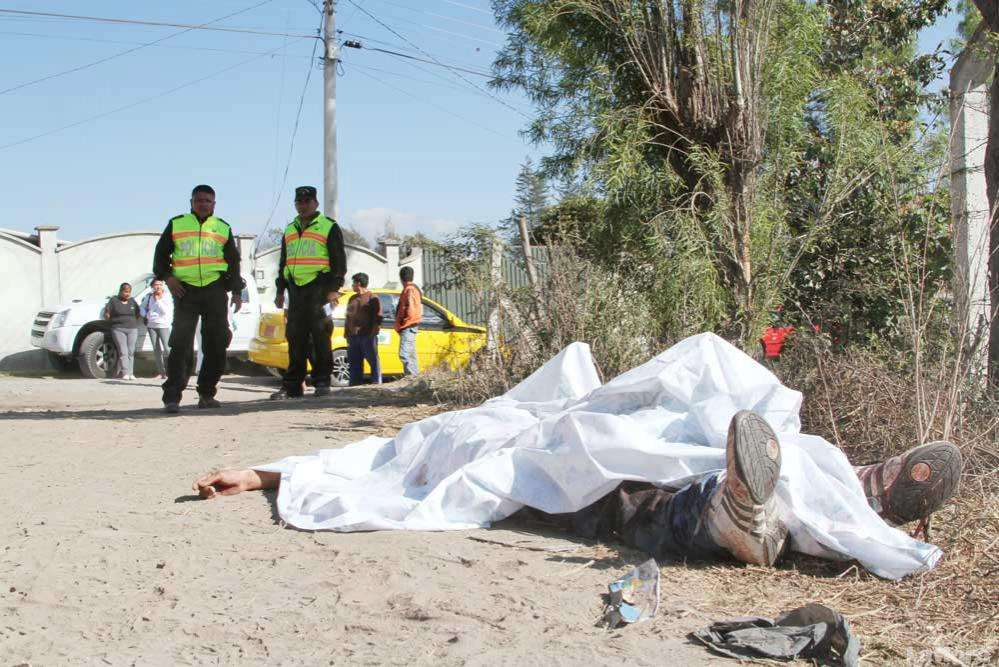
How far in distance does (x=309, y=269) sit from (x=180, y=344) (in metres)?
1.29

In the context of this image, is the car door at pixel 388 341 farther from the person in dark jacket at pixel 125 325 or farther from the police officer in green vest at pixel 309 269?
the police officer in green vest at pixel 309 269

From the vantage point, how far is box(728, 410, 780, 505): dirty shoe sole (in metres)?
3.31

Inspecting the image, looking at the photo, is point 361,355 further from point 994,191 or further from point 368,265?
point 368,265

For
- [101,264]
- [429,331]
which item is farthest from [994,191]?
[101,264]

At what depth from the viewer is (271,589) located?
347 cm

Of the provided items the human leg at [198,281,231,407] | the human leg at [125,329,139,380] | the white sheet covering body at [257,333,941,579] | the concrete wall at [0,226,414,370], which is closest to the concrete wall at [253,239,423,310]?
the concrete wall at [0,226,414,370]

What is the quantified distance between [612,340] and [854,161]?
2.55m

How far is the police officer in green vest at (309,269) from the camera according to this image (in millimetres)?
8672

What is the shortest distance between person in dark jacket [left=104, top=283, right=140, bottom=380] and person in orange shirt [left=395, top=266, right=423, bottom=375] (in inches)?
208

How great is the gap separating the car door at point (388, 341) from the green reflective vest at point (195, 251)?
6804 mm

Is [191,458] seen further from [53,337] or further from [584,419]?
[53,337]

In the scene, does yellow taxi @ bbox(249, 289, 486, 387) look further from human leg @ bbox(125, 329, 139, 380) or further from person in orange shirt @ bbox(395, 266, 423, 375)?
human leg @ bbox(125, 329, 139, 380)

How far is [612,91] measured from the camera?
8461mm

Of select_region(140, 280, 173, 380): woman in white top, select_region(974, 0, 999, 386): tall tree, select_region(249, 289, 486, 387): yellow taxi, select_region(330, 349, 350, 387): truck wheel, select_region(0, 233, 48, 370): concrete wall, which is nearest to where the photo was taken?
select_region(974, 0, 999, 386): tall tree
